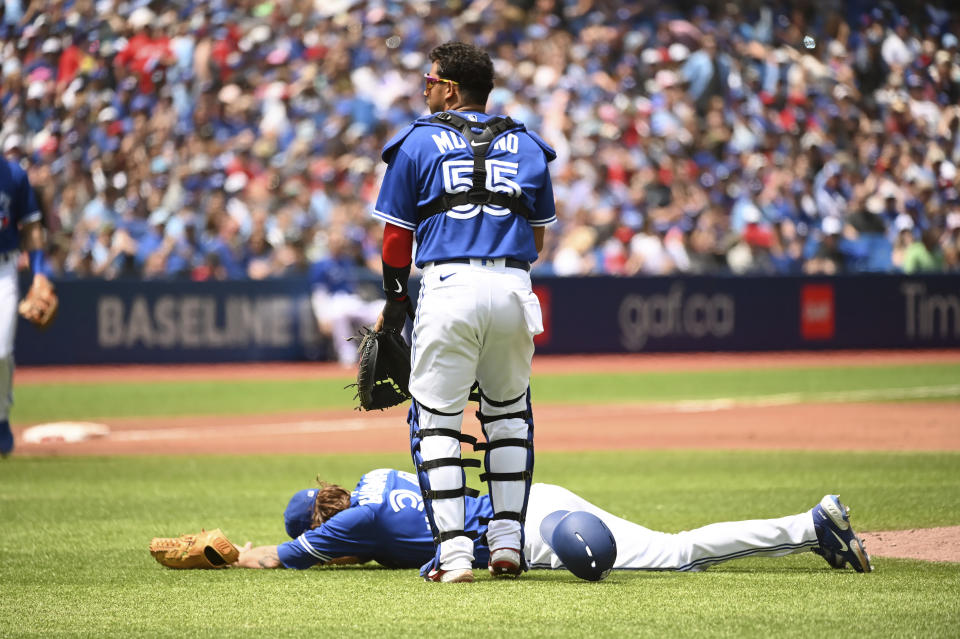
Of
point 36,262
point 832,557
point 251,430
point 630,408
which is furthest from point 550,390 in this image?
point 832,557

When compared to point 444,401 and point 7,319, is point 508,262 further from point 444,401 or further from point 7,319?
point 7,319

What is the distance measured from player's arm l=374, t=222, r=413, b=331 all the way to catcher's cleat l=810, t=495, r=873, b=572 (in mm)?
1989

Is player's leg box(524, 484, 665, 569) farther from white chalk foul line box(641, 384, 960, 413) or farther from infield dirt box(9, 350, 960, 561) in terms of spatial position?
white chalk foul line box(641, 384, 960, 413)

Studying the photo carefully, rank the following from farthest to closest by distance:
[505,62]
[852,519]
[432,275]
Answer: [505,62] → [852,519] → [432,275]

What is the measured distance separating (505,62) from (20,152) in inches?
335

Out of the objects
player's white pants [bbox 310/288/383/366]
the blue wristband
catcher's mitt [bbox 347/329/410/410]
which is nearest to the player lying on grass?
catcher's mitt [bbox 347/329/410/410]

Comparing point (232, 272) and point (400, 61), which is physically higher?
point (400, 61)

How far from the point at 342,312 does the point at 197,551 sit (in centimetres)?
1516

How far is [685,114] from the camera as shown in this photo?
24.8 metres

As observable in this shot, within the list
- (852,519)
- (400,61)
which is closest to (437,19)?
(400,61)

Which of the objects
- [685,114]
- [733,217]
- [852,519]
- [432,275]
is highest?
[685,114]

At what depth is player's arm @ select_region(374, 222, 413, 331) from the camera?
614 centimetres

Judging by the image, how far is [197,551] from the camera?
6.52m

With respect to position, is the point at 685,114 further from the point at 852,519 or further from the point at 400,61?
the point at 852,519
